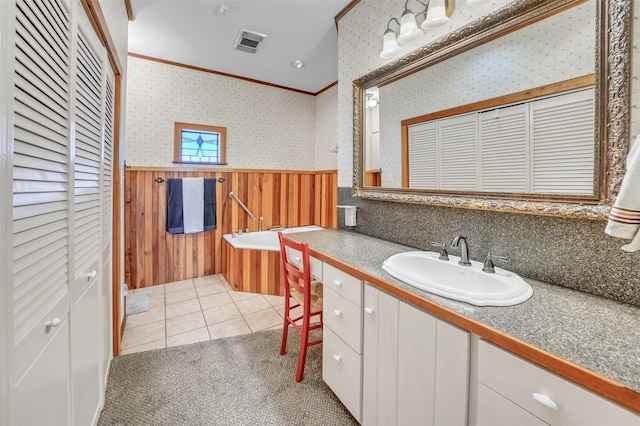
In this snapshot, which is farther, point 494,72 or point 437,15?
point 437,15

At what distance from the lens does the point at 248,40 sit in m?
2.73

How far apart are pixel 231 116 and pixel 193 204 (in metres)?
1.27

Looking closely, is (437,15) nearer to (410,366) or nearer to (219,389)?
(410,366)

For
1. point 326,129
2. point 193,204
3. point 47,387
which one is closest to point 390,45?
point 47,387

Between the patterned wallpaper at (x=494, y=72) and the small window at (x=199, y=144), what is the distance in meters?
2.46

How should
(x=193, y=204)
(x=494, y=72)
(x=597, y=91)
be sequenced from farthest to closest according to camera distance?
(x=193, y=204) < (x=494, y=72) < (x=597, y=91)

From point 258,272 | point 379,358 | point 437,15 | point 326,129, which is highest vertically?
point 326,129

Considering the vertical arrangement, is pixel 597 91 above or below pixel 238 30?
below

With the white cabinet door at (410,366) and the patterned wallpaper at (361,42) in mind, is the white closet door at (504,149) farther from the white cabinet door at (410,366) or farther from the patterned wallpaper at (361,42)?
the white cabinet door at (410,366)

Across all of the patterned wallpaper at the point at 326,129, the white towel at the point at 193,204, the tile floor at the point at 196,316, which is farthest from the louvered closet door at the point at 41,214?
the patterned wallpaper at the point at 326,129

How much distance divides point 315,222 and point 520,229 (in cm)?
315

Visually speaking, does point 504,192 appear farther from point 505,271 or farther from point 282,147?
point 282,147

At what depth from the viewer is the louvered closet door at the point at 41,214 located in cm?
65

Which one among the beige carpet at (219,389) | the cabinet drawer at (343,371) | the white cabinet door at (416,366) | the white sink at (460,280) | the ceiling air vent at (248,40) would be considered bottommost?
the beige carpet at (219,389)
